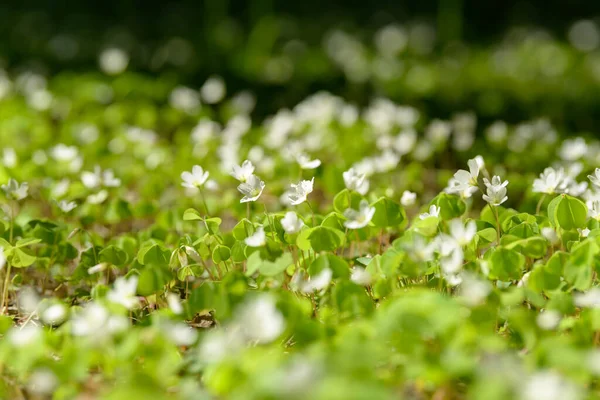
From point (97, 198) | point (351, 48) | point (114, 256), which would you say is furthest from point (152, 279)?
point (351, 48)

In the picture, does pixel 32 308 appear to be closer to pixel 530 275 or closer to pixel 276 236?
pixel 276 236

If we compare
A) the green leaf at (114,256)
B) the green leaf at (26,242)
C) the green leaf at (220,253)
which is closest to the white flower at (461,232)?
the green leaf at (220,253)

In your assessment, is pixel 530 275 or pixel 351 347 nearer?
pixel 351 347

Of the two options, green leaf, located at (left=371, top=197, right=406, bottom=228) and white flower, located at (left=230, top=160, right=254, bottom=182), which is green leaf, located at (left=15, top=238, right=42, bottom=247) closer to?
white flower, located at (left=230, top=160, right=254, bottom=182)

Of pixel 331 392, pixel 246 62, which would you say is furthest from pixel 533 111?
pixel 331 392

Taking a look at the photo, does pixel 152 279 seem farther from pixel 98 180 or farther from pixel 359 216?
pixel 98 180

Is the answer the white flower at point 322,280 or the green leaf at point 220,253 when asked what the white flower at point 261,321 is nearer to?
the white flower at point 322,280

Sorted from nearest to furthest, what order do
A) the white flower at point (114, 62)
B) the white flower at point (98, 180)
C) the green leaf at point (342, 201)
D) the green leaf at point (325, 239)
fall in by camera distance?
the green leaf at point (325, 239)
the green leaf at point (342, 201)
the white flower at point (98, 180)
the white flower at point (114, 62)
